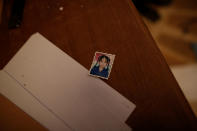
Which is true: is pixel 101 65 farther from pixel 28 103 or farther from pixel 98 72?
pixel 28 103

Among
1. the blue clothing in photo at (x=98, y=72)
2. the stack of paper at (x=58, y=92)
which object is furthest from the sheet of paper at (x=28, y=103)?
the blue clothing in photo at (x=98, y=72)

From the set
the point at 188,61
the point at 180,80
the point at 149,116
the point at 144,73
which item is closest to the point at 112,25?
the point at 144,73

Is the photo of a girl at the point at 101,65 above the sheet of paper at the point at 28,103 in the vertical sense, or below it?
above

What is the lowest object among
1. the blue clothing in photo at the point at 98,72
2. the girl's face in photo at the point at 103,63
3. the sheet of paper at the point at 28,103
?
the sheet of paper at the point at 28,103

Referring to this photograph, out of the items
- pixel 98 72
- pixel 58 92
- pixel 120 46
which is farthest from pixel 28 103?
pixel 120 46

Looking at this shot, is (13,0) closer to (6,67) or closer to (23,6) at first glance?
(23,6)

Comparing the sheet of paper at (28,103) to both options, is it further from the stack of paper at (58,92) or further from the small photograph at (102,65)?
the small photograph at (102,65)

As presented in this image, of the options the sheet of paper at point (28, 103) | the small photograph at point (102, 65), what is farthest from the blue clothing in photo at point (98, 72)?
the sheet of paper at point (28, 103)

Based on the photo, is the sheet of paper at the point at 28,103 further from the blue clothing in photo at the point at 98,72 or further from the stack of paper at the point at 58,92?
the blue clothing in photo at the point at 98,72
